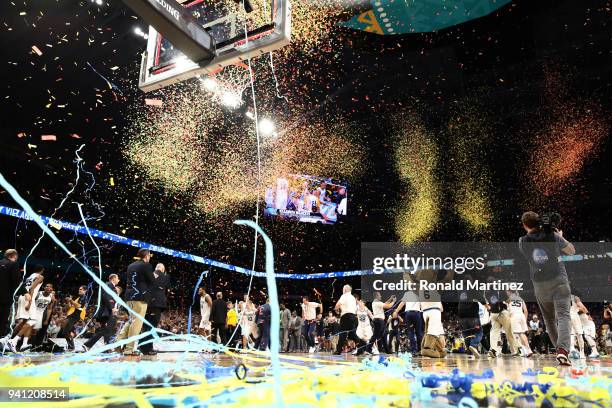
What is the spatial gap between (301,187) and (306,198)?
55cm

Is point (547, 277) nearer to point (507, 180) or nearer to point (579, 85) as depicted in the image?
point (579, 85)

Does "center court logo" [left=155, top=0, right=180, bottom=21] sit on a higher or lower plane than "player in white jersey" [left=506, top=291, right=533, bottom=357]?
higher

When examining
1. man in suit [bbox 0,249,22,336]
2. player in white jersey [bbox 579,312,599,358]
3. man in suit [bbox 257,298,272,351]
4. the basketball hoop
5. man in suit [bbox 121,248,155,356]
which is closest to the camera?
man in suit [bbox 0,249,22,336]

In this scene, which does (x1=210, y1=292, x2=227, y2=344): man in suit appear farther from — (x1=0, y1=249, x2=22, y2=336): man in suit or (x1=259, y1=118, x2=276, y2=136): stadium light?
(x1=259, y1=118, x2=276, y2=136): stadium light

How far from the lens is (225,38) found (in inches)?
185

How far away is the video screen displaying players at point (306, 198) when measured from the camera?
1928cm

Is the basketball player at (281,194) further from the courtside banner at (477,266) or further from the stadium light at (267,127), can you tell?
the courtside banner at (477,266)

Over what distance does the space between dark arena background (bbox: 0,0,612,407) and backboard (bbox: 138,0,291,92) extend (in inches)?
1.8

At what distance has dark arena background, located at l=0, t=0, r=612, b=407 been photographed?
3432 millimetres

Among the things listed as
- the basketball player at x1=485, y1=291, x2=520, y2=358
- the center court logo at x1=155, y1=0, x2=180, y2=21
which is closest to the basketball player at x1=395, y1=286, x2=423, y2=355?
the basketball player at x1=485, y1=291, x2=520, y2=358

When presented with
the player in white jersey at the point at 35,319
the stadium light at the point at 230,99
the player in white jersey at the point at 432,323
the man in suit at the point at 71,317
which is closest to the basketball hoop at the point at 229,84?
the stadium light at the point at 230,99

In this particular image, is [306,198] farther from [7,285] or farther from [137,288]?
[7,285]

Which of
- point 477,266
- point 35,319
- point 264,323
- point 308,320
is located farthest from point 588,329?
point 35,319

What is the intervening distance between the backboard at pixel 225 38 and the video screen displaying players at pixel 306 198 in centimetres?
1403
